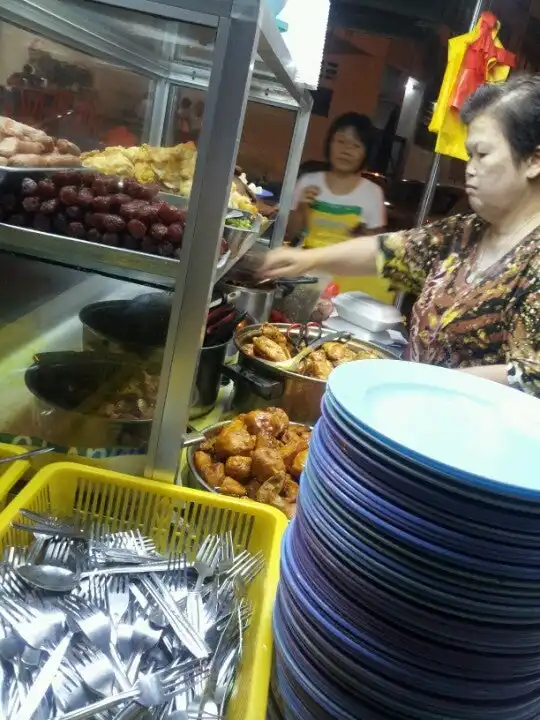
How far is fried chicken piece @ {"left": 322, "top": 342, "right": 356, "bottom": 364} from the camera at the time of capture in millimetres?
1830

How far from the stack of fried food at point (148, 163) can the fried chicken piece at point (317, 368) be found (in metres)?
0.65

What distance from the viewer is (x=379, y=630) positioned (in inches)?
26.0

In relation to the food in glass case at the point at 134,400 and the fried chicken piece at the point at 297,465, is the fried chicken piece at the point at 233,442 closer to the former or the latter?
the fried chicken piece at the point at 297,465

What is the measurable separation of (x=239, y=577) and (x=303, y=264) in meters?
1.07

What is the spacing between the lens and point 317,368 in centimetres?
170

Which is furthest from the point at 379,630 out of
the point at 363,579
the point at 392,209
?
the point at 392,209

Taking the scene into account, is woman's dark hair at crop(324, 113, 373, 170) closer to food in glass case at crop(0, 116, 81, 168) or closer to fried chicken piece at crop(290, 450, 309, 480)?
food in glass case at crop(0, 116, 81, 168)

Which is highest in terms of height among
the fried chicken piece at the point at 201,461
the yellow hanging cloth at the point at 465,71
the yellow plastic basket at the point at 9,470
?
the yellow hanging cloth at the point at 465,71

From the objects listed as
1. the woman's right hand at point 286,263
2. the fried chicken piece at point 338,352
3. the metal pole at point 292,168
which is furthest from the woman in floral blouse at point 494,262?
the metal pole at point 292,168

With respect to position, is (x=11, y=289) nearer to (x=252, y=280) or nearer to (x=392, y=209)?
(x=252, y=280)

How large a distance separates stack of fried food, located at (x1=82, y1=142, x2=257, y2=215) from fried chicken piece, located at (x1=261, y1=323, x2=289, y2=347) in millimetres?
597

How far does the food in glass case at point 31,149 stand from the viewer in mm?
1194

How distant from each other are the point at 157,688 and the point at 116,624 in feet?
0.47

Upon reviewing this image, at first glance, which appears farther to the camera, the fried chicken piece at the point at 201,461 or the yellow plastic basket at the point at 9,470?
the fried chicken piece at the point at 201,461
